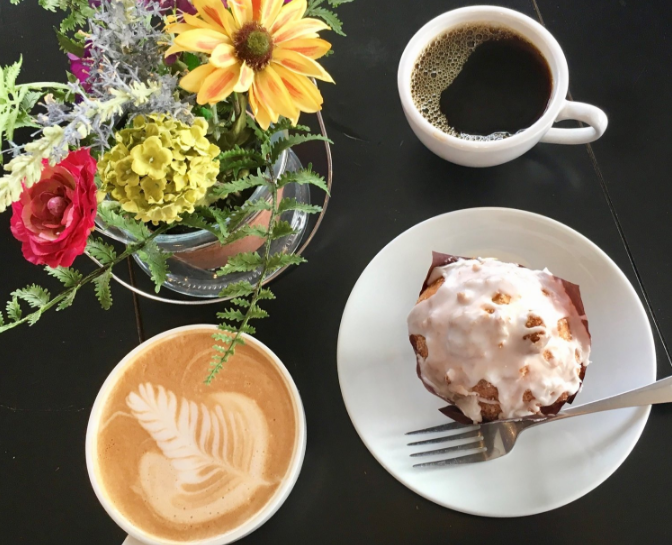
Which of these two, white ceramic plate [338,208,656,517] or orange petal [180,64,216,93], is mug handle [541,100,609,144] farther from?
orange petal [180,64,216,93]

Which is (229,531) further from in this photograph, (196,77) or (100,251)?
(196,77)

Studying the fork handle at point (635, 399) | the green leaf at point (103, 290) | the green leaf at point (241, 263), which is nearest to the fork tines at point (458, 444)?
the fork handle at point (635, 399)

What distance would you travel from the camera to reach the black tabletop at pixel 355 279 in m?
0.86

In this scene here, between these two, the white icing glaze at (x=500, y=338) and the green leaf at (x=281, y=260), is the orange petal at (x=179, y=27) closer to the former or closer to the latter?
the green leaf at (x=281, y=260)

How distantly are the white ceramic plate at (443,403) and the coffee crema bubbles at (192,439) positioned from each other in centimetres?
14

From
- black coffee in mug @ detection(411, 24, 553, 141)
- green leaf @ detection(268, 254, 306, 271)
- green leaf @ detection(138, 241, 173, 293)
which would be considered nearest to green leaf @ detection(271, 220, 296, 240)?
green leaf @ detection(268, 254, 306, 271)

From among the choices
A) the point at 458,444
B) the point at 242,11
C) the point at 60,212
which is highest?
the point at 242,11

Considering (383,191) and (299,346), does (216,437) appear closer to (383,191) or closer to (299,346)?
(299,346)

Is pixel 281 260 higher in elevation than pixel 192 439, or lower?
higher

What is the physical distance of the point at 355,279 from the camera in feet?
3.09

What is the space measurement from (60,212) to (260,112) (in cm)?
21

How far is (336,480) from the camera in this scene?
0.88 m

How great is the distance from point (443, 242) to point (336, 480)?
0.40 metres

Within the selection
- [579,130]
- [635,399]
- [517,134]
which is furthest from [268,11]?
[635,399]
